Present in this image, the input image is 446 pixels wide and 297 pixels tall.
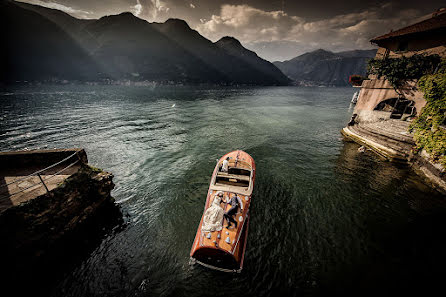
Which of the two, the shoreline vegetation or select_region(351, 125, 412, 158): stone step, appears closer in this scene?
the shoreline vegetation

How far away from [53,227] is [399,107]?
3327cm

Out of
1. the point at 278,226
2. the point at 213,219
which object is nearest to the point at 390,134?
the point at 278,226

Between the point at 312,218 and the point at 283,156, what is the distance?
8588 mm

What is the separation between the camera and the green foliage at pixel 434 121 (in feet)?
41.7

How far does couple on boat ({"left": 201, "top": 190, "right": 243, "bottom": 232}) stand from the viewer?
24.2ft

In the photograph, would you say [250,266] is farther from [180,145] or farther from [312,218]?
[180,145]

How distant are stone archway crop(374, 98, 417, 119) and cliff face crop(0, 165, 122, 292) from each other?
101ft

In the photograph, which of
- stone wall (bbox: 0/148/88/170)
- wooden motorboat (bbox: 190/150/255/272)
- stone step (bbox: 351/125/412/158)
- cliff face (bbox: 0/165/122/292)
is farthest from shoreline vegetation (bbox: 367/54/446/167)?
stone wall (bbox: 0/148/88/170)

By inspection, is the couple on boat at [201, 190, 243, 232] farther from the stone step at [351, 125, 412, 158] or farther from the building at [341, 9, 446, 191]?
the stone step at [351, 125, 412, 158]

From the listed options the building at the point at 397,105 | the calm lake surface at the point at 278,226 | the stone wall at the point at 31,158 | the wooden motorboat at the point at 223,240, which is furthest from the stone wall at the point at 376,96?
the stone wall at the point at 31,158

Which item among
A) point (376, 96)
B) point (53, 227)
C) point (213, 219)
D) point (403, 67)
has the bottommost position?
point (53, 227)

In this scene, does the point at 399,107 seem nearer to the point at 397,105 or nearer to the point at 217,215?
the point at 397,105

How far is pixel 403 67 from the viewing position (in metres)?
18.0

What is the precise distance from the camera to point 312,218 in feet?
32.7
